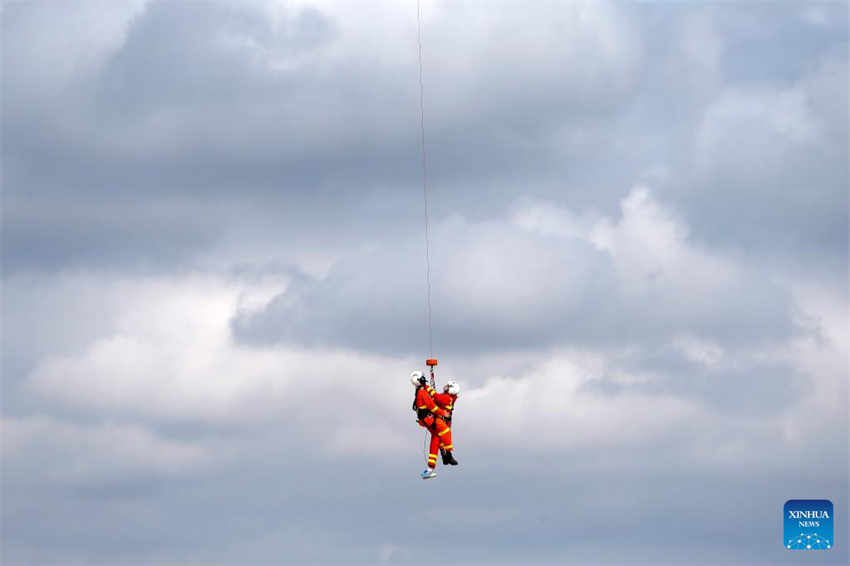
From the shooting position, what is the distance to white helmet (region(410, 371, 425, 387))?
82.2 meters

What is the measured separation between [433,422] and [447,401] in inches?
37.6

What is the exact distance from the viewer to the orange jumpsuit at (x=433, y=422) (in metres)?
82.4

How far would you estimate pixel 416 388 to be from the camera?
82375mm

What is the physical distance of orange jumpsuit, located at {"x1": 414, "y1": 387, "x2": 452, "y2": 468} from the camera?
270 ft

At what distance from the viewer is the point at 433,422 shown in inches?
→ 3263

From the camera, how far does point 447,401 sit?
272 ft

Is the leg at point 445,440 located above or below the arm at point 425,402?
below

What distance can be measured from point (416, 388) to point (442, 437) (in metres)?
2.26

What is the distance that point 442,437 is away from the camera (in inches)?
3273

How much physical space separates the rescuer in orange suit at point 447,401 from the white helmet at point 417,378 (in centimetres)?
75

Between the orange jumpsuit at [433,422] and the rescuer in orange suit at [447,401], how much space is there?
120 millimetres

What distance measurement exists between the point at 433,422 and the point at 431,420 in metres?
0.13

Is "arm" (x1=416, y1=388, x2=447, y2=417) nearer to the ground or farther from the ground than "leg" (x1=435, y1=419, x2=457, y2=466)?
farther from the ground

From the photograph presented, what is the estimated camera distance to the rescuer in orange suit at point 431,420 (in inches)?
3241
